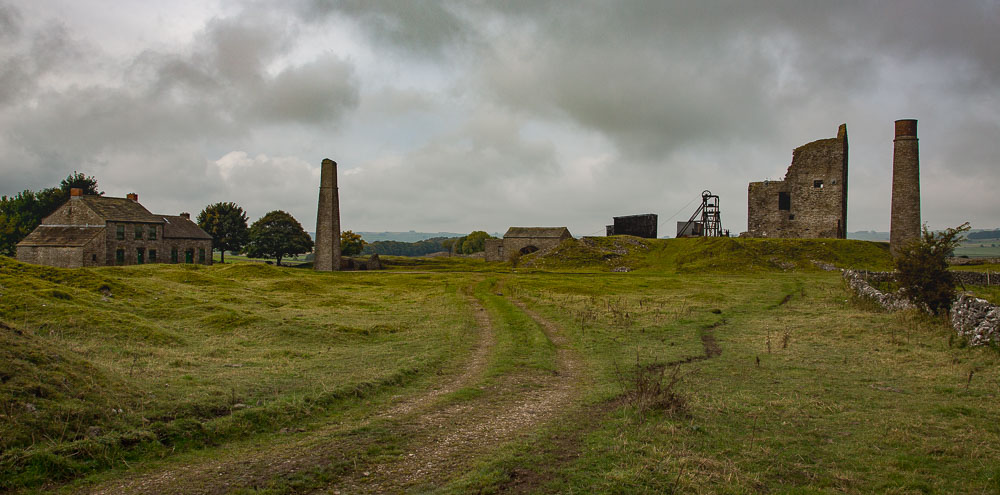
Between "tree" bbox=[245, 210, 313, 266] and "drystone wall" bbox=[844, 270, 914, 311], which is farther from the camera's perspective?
"tree" bbox=[245, 210, 313, 266]

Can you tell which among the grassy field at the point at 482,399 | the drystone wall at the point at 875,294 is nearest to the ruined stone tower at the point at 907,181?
the drystone wall at the point at 875,294

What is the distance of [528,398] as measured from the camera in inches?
438

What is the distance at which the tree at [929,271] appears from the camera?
18.9m

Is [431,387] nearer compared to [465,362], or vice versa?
[431,387]

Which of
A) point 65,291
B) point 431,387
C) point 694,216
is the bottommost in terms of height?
point 431,387

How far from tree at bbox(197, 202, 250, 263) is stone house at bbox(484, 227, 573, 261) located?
133 feet

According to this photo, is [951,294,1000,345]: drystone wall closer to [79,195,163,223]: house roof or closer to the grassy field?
the grassy field

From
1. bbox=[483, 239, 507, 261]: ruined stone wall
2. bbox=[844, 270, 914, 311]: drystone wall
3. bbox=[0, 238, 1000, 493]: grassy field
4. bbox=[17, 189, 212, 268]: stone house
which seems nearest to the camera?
bbox=[0, 238, 1000, 493]: grassy field

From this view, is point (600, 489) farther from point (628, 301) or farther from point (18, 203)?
point (18, 203)

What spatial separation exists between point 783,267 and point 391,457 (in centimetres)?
4863

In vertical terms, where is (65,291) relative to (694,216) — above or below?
below

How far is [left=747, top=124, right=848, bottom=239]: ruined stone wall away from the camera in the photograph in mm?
59719

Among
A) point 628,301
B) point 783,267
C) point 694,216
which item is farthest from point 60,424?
point 694,216

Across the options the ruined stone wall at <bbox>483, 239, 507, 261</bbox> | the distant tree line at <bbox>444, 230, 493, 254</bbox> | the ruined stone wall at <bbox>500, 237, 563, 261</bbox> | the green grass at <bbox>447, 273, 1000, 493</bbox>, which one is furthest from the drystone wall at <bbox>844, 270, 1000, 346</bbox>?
the distant tree line at <bbox>444, 230, 493, 254</bbox>
